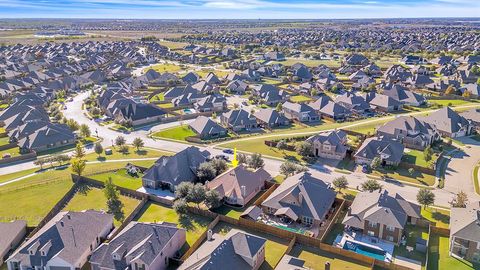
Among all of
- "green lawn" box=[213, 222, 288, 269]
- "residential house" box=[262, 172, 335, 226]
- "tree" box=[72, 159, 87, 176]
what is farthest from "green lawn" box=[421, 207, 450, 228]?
"tree" box=[72, 159, 87, 176]

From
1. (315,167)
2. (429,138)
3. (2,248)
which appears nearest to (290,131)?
(315,167)

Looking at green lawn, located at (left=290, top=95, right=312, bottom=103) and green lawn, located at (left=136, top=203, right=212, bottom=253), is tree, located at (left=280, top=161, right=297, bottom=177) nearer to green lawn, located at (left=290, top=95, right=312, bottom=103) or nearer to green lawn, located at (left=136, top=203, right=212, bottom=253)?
green lawn, located at (left=136, top=203, right=212, bottom=253)

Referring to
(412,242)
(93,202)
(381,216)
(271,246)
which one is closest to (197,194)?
(271,246)

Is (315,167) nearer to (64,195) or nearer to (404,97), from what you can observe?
(64,195)

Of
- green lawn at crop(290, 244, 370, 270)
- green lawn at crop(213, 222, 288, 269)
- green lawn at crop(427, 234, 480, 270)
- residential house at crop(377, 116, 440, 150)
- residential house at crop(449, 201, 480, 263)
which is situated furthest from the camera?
residential house at crop(377, 116, 440, 150)

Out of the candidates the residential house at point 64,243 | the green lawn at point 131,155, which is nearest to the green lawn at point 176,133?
the green lawn at point 131,155

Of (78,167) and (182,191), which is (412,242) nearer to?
(182,191)
